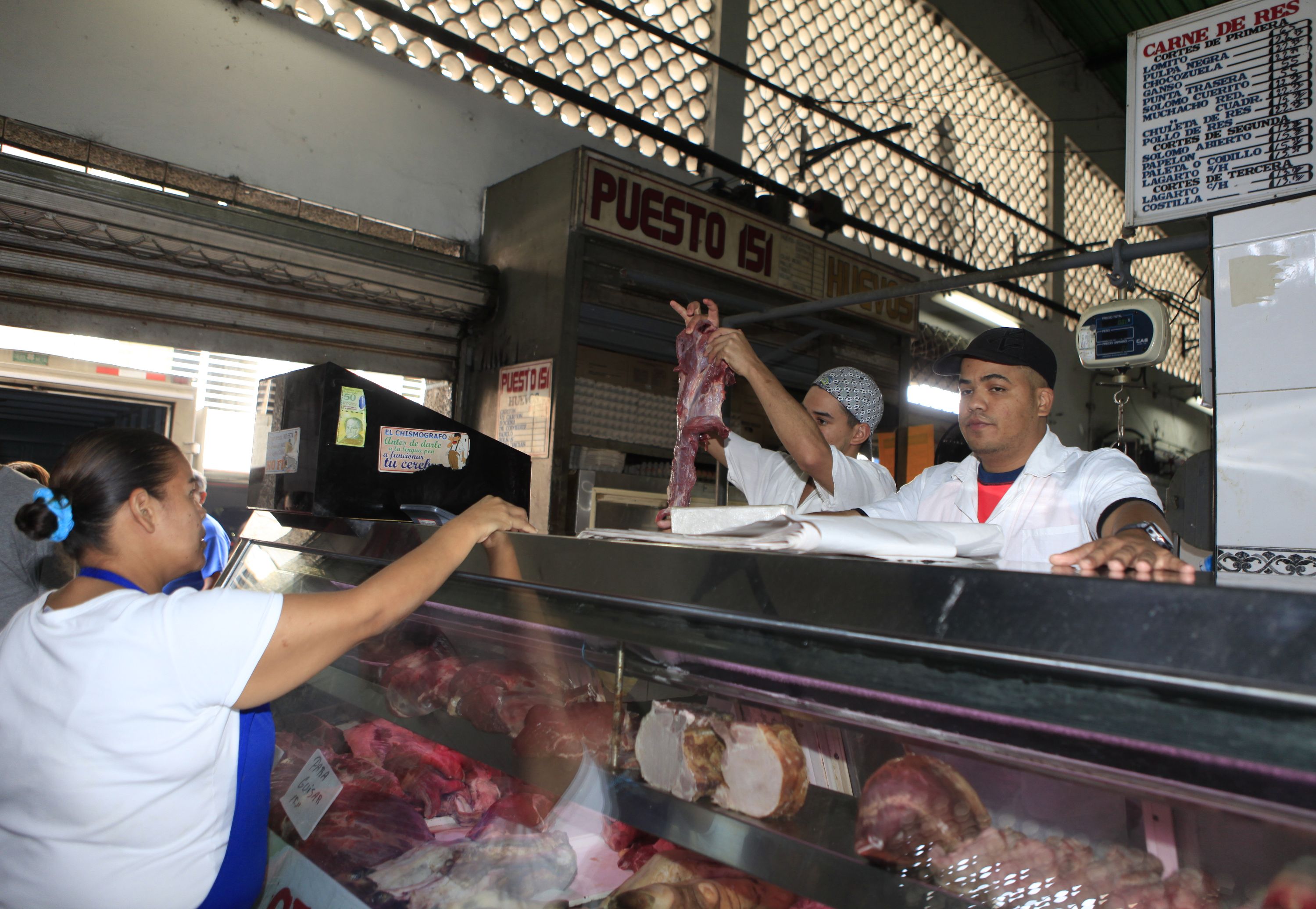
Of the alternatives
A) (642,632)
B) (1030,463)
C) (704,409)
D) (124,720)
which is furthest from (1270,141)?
(124,720)

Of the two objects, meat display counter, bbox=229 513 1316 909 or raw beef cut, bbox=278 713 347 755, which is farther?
raw beef cut, bbox=278 713 347 755

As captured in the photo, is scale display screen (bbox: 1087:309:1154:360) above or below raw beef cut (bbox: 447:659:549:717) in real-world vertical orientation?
above

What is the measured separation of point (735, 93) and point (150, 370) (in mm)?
4214

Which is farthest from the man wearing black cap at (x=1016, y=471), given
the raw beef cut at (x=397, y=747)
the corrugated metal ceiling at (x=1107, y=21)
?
the corrugated metal ceiling at (x=1107, y=21)

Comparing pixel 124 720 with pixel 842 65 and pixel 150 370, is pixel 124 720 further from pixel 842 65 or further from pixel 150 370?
pixel 842 65

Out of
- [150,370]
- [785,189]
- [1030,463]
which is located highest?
[785,189]

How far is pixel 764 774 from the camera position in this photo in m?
1.22

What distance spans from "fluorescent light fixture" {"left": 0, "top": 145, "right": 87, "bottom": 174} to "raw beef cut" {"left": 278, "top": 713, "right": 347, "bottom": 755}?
8.24 ft

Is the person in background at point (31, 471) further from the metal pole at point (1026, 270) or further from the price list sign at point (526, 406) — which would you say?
the metal pole at point (1026, 270)

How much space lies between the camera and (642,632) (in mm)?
1185

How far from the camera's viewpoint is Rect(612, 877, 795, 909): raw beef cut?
133 cm

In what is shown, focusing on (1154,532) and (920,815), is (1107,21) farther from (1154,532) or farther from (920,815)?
(920,815)

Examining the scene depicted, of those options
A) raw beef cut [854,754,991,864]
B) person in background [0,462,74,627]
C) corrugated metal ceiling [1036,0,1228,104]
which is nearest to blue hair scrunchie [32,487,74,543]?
raw beef cut [854,754,991,864]

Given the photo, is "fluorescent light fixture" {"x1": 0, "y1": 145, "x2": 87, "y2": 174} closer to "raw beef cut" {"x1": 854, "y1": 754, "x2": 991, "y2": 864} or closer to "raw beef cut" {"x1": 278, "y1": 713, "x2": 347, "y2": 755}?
"raw beef cut" {"x1": 278, "y1": 713, "x2": 347, "y2": 755}
